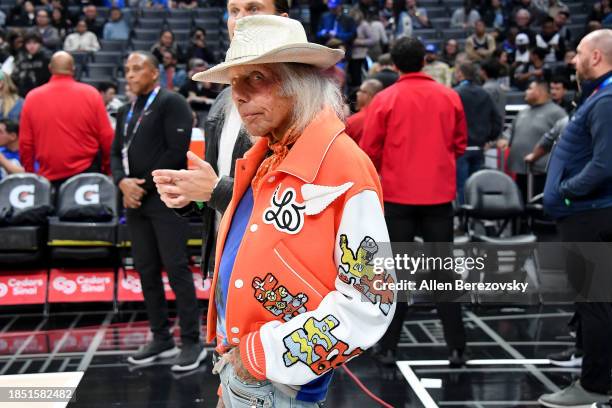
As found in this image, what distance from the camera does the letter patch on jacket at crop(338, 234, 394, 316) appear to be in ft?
5.33

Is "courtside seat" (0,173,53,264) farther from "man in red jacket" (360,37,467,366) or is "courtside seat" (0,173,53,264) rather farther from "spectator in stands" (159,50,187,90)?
"spectator in stands" (159,50,187,90)

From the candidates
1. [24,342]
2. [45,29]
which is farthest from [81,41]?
[24,342]

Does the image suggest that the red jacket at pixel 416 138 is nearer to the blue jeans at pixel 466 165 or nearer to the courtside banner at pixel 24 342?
the courtside banner at pixel 24 342

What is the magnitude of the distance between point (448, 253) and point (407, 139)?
28.0 inches

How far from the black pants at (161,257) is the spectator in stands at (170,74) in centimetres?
655

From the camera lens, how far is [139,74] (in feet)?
15.1

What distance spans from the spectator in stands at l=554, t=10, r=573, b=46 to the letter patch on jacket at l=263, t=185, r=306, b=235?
1292 cm

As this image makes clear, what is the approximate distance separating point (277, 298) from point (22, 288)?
461 cm

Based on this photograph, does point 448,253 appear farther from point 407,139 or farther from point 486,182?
point 486,182

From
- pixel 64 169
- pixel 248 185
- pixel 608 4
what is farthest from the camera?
pixel 608 4

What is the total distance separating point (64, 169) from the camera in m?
6.21

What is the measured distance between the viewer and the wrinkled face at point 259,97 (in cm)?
176

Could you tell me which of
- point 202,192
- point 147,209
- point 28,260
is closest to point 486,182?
point 147,209

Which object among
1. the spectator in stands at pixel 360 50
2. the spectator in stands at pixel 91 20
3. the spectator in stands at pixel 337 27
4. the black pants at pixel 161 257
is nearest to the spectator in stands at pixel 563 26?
the spectator in stands at pixel 360 50
